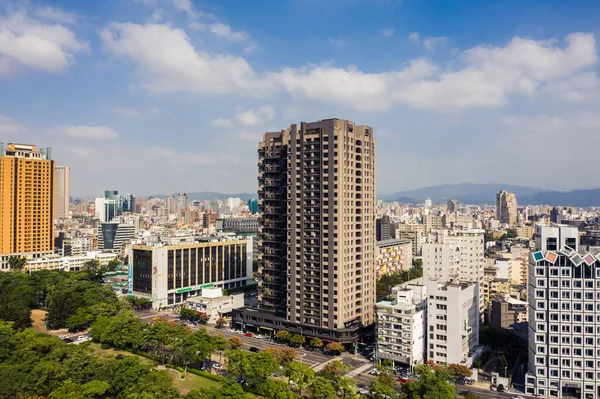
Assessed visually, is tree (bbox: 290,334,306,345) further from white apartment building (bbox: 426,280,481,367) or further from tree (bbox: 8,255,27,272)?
tree (bbox: 8,255,27,272)

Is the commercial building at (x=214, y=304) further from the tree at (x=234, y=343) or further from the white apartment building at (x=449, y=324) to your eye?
the white apartment building at (x=449, y=324)

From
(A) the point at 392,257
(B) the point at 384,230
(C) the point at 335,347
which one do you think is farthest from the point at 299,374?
(B) the point at 384,230

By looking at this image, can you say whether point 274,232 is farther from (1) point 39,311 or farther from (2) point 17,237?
(2) point 17,237

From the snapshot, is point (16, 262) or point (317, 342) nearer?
point (317, 342)

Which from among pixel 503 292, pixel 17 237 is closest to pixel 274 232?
pixel 503 292

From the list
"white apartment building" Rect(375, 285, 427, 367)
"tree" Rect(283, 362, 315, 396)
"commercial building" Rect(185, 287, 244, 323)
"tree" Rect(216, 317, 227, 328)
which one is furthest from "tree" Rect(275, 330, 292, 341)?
"commercial building" Rect(185, 287, 244, 323)

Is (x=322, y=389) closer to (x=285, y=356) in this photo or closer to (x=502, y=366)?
(x=285, y=356)

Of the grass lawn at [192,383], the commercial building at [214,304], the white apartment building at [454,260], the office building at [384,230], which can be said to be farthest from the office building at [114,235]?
the grass lawn at [192,383]
